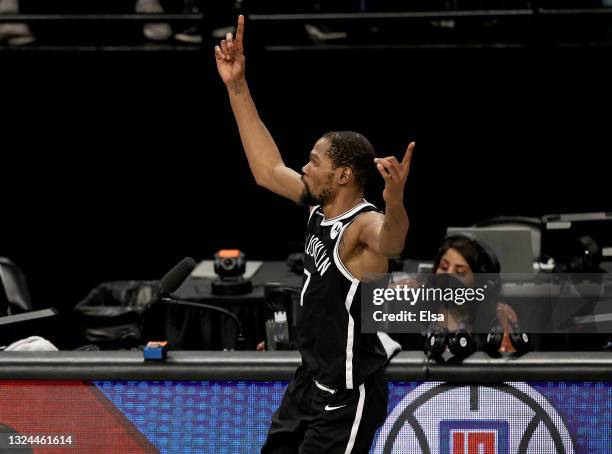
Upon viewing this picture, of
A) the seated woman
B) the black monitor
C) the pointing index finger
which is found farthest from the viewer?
the black monitor

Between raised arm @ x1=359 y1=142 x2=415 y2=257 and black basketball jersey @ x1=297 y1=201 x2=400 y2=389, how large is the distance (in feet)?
0.62

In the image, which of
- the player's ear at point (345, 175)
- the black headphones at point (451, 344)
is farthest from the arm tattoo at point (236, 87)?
the black headphones at point (451, 344)

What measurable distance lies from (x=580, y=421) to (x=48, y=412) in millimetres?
1806

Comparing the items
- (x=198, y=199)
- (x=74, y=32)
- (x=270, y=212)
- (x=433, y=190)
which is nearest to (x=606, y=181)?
(x=433, y=190)

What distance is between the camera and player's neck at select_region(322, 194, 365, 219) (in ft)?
9.23

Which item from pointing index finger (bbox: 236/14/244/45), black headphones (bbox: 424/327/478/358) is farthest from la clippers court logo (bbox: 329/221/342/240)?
pointing index finger (bbox: 236/14/244/45)

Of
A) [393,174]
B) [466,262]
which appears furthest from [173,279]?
[466,262]

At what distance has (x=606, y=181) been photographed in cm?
741

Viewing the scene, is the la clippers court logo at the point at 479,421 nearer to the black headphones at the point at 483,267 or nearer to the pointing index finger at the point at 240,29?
the black headphones at the point at 483,267

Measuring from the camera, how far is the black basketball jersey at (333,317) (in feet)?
9.05

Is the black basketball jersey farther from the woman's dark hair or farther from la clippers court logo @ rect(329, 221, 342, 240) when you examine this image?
the woman's dark hair

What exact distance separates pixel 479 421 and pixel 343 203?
2.93ft

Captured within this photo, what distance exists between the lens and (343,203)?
2812mm

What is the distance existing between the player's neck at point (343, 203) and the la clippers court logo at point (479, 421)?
0.68m
